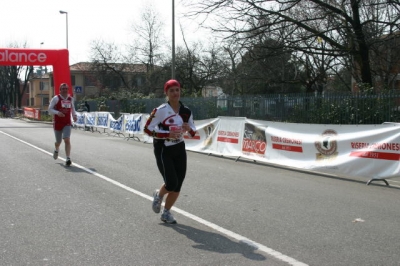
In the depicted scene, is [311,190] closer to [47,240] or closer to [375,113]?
[47,240]

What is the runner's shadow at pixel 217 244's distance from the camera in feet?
15.0

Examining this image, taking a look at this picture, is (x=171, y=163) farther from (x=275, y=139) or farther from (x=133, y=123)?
(x=133, y=123)

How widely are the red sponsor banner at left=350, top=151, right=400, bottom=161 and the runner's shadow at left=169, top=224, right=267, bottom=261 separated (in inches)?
202

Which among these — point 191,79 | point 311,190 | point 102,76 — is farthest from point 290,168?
point 102,76

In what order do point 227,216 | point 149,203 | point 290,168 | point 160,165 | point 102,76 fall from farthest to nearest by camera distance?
point 102,76 < point 290,168 < point 149,203 < point 227,216 < point 160,165

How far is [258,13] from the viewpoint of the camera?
60.9 feet

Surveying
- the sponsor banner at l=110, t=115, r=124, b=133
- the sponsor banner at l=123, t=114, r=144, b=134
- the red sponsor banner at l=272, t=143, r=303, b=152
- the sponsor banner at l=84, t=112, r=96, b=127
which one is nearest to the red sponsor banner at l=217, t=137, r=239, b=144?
the red sponsor banner at l=272, t=143, r=303, b=152

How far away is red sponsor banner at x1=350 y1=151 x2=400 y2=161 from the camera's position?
29.0 ft

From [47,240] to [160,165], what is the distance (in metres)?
1.54

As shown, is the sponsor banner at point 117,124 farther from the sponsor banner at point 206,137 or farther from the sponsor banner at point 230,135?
the sponsor banner at point 230,135

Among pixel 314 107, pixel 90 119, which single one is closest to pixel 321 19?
pixel 314 107

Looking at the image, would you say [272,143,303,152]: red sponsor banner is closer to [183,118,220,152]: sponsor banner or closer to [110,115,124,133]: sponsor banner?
[183,118,220,152]: sponsor banner

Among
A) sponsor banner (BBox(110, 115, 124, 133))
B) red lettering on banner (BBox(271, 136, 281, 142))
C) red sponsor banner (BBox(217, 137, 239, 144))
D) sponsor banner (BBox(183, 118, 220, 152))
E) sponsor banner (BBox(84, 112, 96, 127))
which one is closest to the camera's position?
red lettering on banner (BBox(271, 136, 281, 142))

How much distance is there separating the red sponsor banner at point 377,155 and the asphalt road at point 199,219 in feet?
1.80
